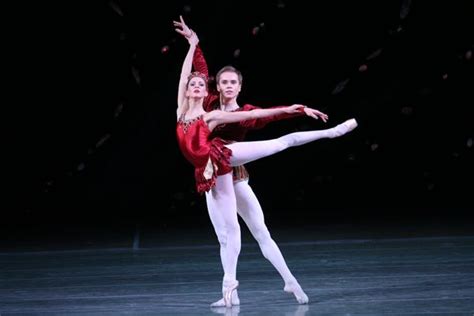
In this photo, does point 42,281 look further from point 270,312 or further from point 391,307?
point 391,307

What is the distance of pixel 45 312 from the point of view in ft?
12.3

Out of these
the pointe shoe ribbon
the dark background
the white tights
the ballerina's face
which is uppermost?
the dark background

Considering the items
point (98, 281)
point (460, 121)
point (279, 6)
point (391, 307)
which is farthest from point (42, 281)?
point (460, 121)

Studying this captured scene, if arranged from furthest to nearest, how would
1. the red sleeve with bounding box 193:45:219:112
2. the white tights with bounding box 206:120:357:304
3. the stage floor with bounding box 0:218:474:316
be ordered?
1. the red sleeve with bounding box 193:45:219:112
2. the stage floor with bounding box 0:218:474:316
3. the white tights with bounding box 206:120:357:304

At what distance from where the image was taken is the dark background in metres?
6.86

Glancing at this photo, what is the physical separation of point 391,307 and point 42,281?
1843 mm

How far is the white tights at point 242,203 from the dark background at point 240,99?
10.1ft

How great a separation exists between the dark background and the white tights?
10.1 feet

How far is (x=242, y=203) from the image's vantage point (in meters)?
3.78

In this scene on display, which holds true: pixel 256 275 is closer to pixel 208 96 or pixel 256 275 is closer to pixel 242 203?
pixel 242 203

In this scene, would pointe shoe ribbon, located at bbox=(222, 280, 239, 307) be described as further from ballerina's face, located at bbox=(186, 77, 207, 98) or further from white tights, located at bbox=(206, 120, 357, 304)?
ballerina's face, located at bbox=(186, 77, 207, 98)

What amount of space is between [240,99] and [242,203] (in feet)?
11.0

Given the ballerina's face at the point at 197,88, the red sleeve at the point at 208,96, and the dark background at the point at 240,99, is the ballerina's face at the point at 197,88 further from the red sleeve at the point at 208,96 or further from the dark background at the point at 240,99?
the dark background at the point at 240,99

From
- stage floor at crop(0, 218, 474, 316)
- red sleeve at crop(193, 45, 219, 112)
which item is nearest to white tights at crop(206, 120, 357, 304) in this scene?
stage floor at crop(0, 218, 474, 316)
